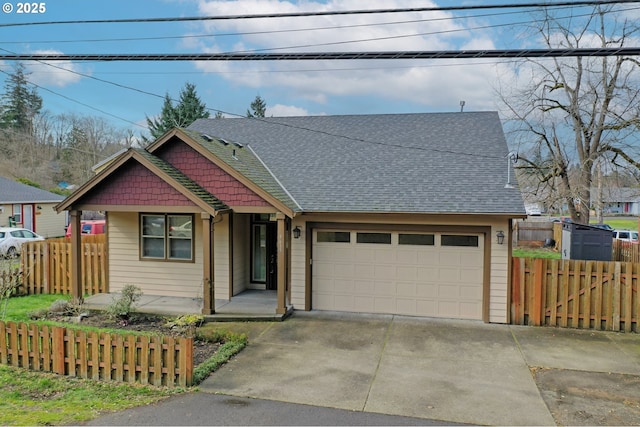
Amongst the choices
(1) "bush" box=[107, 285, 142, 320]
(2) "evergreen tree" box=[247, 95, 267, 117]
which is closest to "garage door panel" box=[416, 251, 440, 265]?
(1) "bush" box=[107, 285, 142, 320]

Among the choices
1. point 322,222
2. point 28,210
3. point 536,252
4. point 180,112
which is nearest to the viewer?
point 322,222

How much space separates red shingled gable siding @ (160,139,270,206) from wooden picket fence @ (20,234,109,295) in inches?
150

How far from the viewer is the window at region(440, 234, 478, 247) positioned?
1093 centimetres

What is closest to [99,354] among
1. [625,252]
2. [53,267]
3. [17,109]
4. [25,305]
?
[25,305]

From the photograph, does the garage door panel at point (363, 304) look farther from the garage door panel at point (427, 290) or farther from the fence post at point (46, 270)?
the fence post at point (46, 270)

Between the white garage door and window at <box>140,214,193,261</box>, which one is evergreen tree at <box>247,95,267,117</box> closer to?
window at <box>140,214,193,261</box>

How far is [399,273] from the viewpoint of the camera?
11.3m

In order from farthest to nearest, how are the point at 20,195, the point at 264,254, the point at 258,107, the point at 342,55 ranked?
1. the point at 258,107
2. the point at 20,195
3. the point at 264,254
4. the point at 342,55

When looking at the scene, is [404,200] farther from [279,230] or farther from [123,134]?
[123,134]

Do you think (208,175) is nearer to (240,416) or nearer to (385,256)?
(385,256)

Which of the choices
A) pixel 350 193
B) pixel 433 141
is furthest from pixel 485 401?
pixel 433 141

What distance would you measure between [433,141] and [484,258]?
4450mm

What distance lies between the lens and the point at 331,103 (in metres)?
26.6

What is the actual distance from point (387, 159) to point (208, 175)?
518cm
